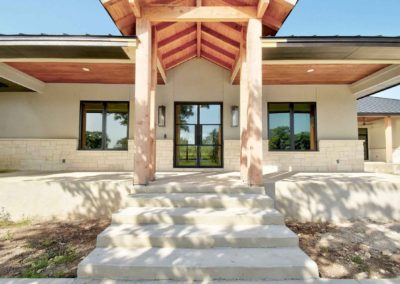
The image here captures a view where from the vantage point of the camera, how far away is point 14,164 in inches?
300

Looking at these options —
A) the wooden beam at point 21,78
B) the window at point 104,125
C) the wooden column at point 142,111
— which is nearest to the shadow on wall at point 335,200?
the wooden column at point 142,111

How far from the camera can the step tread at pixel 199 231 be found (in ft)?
9.42

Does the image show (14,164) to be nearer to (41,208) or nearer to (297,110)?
(41,208)

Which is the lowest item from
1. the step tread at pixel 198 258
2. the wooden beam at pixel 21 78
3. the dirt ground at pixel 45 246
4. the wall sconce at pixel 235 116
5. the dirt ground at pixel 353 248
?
the dirt ground at pixel 353 248

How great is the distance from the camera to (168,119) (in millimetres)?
7742

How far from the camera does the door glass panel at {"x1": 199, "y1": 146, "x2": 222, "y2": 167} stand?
770 cm

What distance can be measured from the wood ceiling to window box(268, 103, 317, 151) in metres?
2.41

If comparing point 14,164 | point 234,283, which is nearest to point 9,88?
point 14,164

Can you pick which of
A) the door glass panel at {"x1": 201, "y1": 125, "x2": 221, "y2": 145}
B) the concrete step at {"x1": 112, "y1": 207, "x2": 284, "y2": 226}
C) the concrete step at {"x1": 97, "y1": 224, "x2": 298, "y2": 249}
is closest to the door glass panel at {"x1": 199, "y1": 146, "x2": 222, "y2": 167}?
the door glass panel at {"x1": 201, "y1": 125, "x2": 221, "y2": 145}

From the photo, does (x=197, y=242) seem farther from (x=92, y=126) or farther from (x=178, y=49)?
(x=92, y=126)

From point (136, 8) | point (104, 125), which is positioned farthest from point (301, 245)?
point (104, 125)

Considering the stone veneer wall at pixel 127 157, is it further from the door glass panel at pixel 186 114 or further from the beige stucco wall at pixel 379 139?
the beige stucco wall at pixel 379 139

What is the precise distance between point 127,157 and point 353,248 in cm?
656

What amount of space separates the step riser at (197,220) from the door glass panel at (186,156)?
173 inches
